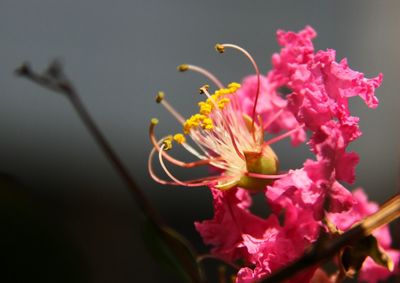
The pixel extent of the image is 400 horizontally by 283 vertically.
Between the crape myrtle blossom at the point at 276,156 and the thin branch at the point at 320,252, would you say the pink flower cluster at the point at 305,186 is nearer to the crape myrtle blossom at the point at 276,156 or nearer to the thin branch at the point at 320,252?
the crape myrtle blossom at the point at 276,156

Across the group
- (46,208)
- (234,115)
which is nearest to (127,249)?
(234,115)

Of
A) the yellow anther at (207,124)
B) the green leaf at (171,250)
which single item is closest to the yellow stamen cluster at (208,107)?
the yellow anther at (207,124)

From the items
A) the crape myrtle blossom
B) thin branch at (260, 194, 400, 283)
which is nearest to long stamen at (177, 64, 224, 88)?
the crape myrtle blossom

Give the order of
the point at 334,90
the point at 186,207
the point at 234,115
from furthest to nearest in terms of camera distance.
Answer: the point at 186,207 < the point at 234,115 < the point at 334,90

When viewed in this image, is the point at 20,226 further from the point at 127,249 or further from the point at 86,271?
the point at 127,249

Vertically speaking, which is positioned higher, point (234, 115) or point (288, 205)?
point (234, 115)
